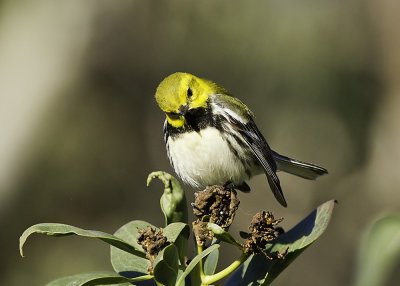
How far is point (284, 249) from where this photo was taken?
1.68 m

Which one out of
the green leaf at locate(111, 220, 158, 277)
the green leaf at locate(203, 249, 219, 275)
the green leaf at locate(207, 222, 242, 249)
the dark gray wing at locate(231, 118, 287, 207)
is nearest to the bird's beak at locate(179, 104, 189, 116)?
the dark gray wing at locate(231, 118, 287, 207)

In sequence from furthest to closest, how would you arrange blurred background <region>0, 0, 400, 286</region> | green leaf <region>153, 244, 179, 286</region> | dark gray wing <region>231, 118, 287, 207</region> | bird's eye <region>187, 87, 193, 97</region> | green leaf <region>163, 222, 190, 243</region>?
blurred background <region>0, 0, 400, 286</region> → dark gray wing <region>231, 118, 287, 207</region> → bird's eye <region>187, 87, 193, 97</region> → green leaf <region>163, 222, 190, 243</region> → green leaf <region>153, 244, 179, 286</region>

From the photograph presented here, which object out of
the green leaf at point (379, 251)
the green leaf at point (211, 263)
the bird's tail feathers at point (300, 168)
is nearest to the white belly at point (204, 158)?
the bird's tail feathers at point (300, 168)

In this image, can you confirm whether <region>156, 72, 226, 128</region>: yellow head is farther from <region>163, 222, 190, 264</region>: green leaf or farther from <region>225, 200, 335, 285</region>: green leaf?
<region>163, 222, 190, 264</region>: green leaf

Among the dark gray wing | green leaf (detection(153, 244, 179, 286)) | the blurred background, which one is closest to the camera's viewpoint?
green leaf (detection(153, 244, 179, 286))

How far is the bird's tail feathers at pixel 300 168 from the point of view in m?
3.98

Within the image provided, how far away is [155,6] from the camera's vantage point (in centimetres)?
900

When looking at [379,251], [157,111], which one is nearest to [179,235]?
[379,251]

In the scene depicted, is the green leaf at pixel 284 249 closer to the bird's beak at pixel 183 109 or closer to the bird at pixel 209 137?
the bird at pixel 209 137

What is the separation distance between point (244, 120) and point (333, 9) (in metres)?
5.62

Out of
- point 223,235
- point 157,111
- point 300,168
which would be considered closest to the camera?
point 223,235

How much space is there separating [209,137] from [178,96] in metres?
0.24

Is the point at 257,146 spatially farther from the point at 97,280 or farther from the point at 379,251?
the point at 379,251

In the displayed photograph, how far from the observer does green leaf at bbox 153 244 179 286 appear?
1438 mm
